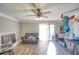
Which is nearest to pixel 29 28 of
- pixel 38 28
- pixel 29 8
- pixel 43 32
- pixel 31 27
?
pixel 31 27

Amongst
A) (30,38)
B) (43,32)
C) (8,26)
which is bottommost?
(30,38)

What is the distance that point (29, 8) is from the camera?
216cm

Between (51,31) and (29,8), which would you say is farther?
(51,31)

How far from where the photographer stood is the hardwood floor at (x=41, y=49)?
2182mm

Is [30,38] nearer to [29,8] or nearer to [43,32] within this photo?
[43,32]

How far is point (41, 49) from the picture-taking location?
220cm

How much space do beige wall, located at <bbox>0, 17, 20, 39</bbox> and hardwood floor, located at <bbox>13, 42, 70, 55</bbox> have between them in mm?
246

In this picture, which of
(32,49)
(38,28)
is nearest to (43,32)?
(38,28)

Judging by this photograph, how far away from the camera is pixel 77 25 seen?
86.0 inches

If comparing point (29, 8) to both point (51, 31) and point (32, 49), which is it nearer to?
point (51, 31)

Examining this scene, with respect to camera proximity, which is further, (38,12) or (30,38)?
(30,38)

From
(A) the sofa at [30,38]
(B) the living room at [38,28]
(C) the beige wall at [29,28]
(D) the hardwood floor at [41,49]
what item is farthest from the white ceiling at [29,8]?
(D) the hardwood floor at [41,49]

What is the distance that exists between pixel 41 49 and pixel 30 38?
305 mm

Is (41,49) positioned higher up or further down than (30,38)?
further down
